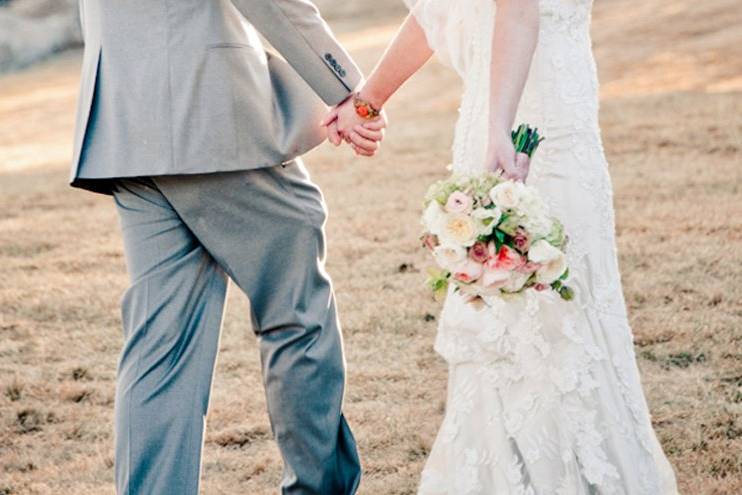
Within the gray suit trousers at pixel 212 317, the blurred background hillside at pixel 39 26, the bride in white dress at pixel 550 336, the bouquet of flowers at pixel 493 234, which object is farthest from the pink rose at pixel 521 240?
the blurred background hillside at pixel 39 26

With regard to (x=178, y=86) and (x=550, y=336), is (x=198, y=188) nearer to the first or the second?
(x=178, y=86)

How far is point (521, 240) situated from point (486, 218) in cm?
11

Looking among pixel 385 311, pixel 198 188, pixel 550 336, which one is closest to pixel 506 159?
pixel 550 336

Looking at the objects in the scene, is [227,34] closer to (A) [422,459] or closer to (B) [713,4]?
(A) [422,459]

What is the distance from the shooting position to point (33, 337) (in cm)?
664

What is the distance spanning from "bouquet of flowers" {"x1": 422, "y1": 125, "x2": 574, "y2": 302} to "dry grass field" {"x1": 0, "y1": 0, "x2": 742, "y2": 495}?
1486 millimetres

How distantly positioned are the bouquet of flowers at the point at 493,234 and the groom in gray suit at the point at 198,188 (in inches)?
25.9

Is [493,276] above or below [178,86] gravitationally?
below

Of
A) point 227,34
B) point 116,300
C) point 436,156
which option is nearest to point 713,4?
point 436,156

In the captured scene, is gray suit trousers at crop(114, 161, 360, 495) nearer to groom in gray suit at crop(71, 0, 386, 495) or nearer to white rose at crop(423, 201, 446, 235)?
groom in gray suit at crop(71, 0, 386, 495)

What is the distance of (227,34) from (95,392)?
8.67ft

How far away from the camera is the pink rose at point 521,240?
3164 millimetres

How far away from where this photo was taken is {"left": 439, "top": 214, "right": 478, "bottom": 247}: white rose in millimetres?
3135

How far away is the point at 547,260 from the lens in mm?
3186
